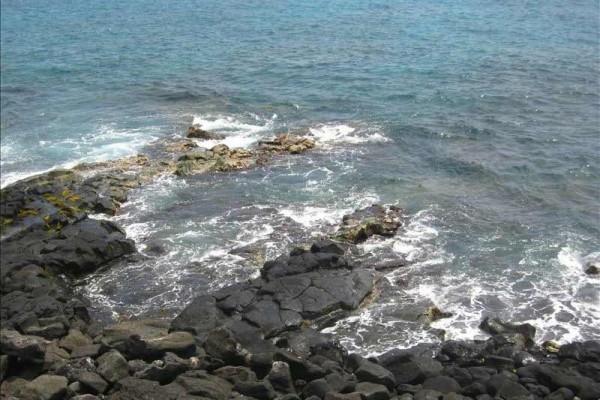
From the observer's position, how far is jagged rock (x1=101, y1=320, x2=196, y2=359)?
2500 centimetres

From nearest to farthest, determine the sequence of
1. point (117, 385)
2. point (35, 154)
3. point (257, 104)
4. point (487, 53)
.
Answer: point (117, 385)
point (35, 154)
point (257, 104)
point (487, 53)

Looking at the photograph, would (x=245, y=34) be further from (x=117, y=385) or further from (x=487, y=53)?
(x=117, y=385)

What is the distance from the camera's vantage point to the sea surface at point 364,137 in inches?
1264

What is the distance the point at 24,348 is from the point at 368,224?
57.8ft

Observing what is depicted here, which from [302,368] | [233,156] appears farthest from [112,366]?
[233,156]

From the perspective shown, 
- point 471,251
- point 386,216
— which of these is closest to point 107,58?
point 386,216

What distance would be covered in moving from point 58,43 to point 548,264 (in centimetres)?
6997

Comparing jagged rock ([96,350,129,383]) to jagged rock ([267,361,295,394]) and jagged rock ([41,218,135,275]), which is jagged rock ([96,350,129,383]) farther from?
jagged rock ([41,218,135,275])

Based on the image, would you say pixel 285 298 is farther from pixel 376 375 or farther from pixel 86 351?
pixel 86 351

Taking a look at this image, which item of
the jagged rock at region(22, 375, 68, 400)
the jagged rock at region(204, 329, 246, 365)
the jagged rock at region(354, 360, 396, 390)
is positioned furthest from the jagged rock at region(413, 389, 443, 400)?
the jagged rock at region(22, 375, 68, 400)

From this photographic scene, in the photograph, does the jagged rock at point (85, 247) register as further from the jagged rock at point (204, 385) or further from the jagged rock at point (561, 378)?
the jagged rock at point (561, 378)

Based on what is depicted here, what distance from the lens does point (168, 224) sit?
38.2 metres

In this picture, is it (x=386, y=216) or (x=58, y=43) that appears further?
(x=58, y=43)

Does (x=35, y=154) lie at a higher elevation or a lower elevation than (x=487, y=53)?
lower
